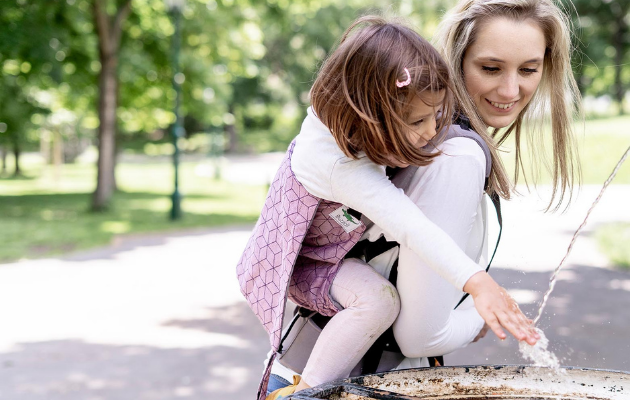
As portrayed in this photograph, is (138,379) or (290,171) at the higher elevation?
(290,171)

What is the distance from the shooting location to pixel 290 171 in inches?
61.4

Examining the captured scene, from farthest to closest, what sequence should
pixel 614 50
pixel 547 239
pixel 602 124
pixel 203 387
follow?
1. pixel 614 50
2. pixel 602 124
3. pixel 547 239
4. pixel 203 387

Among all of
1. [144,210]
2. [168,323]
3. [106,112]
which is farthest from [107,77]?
[168,323]

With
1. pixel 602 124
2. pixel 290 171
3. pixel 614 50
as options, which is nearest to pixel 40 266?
pixel 290 171

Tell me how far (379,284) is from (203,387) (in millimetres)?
4044

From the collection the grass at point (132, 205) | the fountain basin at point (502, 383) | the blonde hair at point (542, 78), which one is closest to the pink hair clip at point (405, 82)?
the blonde hair at point (542, 78)

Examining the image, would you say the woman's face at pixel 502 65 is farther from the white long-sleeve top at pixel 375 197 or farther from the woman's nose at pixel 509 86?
the white long-sleeve top at pixel 375 197

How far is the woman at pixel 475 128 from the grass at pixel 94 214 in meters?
9.48

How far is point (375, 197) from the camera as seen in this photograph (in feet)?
4.51

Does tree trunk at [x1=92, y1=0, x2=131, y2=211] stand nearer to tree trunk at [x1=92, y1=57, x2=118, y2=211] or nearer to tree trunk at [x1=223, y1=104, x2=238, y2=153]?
tree trunk at [x1=92, y1=57, x2=118, y2=211]

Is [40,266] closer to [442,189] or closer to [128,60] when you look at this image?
[128,60]

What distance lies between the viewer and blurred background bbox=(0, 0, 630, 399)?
A: 5781 mm

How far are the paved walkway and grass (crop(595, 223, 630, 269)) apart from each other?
6.4 inches

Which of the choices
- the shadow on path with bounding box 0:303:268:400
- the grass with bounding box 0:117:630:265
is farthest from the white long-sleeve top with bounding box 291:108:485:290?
the grass with bounding box 0:117:630:265
